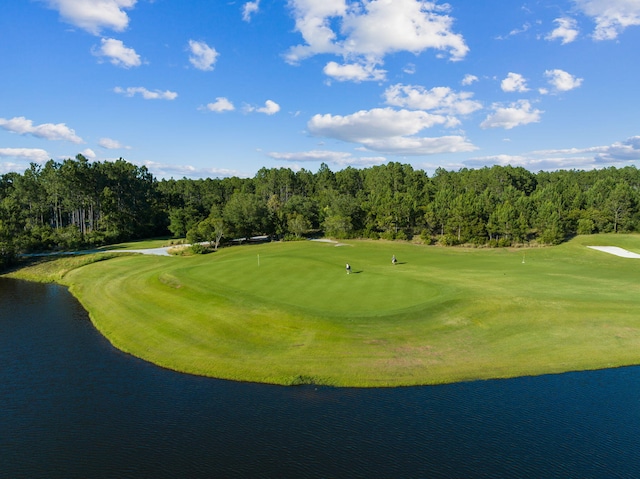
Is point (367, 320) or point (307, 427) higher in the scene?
point (367, 320)

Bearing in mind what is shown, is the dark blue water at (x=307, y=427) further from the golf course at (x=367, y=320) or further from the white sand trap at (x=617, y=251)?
the white sand trap at (x=617, y=251)

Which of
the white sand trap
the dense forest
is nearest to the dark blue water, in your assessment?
the white sand trap

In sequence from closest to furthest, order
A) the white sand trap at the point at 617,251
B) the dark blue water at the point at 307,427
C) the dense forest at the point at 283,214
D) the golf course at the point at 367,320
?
the dark blue water at the point at 307,427 → the golf course at the point at 367,320 → the white sand trap at the point at 617,251 → the dense forest at the point at 283,214

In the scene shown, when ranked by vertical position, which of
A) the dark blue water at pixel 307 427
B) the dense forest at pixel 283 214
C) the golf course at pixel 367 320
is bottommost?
the dark blue water at pixel 307 427

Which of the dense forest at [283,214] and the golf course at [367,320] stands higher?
the dense forest at [283,214]

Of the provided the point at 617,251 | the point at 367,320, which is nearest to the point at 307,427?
the point at 367,320

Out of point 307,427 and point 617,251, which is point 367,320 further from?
point 617,251

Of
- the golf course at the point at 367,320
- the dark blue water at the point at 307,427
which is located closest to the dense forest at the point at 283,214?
the golf course at the point at 367,320
